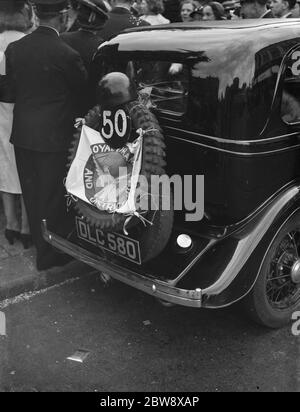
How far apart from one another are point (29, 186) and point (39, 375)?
1.57m

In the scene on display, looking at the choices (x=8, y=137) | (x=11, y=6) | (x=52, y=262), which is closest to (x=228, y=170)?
(x=52, y=262)

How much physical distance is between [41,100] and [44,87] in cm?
10

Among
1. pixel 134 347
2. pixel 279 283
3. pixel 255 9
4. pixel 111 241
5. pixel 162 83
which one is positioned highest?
pixel 255 9

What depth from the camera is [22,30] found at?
406 cm

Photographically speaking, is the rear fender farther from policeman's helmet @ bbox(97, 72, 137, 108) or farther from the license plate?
policeman's helmet @ bbox(97, 72, 137, 108)

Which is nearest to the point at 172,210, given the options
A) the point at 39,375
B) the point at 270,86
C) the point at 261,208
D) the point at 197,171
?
the point at 197,171

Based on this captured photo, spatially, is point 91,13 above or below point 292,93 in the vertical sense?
above

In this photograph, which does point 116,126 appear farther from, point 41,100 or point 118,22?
point 118,22

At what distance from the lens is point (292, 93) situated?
3166mm

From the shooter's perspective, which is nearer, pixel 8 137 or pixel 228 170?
pixel 228 170

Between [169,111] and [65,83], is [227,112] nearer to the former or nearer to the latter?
[169,111]

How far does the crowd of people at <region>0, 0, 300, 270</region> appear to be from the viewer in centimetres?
362
